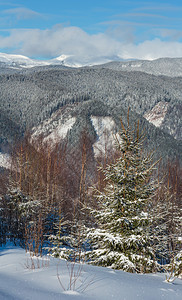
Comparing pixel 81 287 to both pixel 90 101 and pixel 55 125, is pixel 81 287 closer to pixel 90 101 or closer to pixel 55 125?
pixel 55 125

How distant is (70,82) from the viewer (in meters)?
192

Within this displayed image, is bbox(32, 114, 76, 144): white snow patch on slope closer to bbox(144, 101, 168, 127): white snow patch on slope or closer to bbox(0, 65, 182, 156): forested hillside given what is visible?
bbox(0, 65, 182, 156): forested hillside

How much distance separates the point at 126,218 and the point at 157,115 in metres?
148

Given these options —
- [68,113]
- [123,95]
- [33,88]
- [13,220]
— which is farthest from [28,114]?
[13,220]

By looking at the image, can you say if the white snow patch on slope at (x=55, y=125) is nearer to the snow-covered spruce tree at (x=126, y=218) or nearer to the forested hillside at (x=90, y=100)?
the forested hillside at (x=90, y=100)

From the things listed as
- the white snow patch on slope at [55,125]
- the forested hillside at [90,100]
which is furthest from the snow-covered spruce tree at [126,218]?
the white snow patch on slope at [55,125]

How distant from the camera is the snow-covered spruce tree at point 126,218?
7023 mm

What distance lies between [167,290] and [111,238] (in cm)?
272

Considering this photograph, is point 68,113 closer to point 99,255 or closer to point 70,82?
point 70,82

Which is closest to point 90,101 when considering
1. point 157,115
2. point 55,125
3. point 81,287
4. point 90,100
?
point 90,100

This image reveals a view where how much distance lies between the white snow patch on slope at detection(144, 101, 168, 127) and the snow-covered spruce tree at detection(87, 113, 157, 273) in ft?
478

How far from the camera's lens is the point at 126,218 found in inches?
290

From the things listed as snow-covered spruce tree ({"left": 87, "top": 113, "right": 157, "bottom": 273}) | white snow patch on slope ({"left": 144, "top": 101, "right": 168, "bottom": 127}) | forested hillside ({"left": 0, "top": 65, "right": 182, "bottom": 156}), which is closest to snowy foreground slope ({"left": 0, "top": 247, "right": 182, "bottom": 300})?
snow-covered spruce tree ({"left": 87, "top": 113, "right": 157, "bottom": 273})

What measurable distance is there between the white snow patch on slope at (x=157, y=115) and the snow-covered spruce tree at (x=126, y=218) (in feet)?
478
